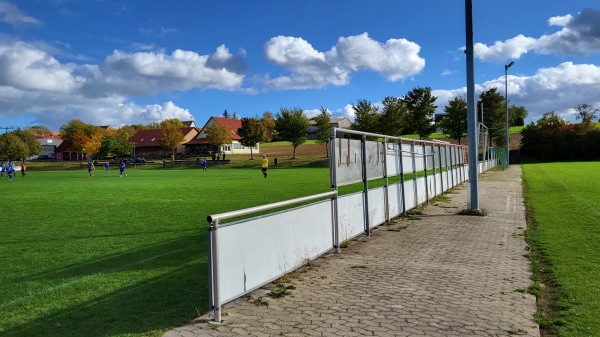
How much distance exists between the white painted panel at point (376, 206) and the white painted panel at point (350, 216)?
0.57 metres

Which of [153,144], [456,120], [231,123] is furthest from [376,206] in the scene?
[153,144]

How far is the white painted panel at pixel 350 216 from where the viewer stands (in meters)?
7.97

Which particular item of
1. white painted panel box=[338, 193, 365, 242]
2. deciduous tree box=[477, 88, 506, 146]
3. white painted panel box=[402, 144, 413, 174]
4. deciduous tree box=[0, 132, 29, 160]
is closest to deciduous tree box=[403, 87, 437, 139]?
deciduous tree box=[477, 88, 506, 146]

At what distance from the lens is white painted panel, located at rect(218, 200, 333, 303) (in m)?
4.74

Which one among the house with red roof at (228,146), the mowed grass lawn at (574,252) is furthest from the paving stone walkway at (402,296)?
the house with red roof at (228,146)

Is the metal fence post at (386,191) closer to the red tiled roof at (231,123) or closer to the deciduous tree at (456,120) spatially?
the deciduous tree at (456,120)

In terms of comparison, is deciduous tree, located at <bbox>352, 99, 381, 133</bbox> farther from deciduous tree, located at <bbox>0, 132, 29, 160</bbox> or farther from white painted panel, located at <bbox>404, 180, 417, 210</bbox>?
deciduous tree, located at <bbox>0, 132, 29, 160</bbox>

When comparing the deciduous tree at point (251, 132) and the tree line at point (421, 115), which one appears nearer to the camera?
the tree line at point (421, 115)

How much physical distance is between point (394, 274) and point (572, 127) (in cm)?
7562

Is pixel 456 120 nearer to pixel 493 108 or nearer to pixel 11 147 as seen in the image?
pixel 493 108

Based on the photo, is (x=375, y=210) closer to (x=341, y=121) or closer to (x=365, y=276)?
(x=365, y=276)

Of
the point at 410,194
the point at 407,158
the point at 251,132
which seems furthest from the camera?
the point at 251,132

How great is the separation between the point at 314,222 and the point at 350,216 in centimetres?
166

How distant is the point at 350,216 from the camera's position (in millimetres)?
8383
